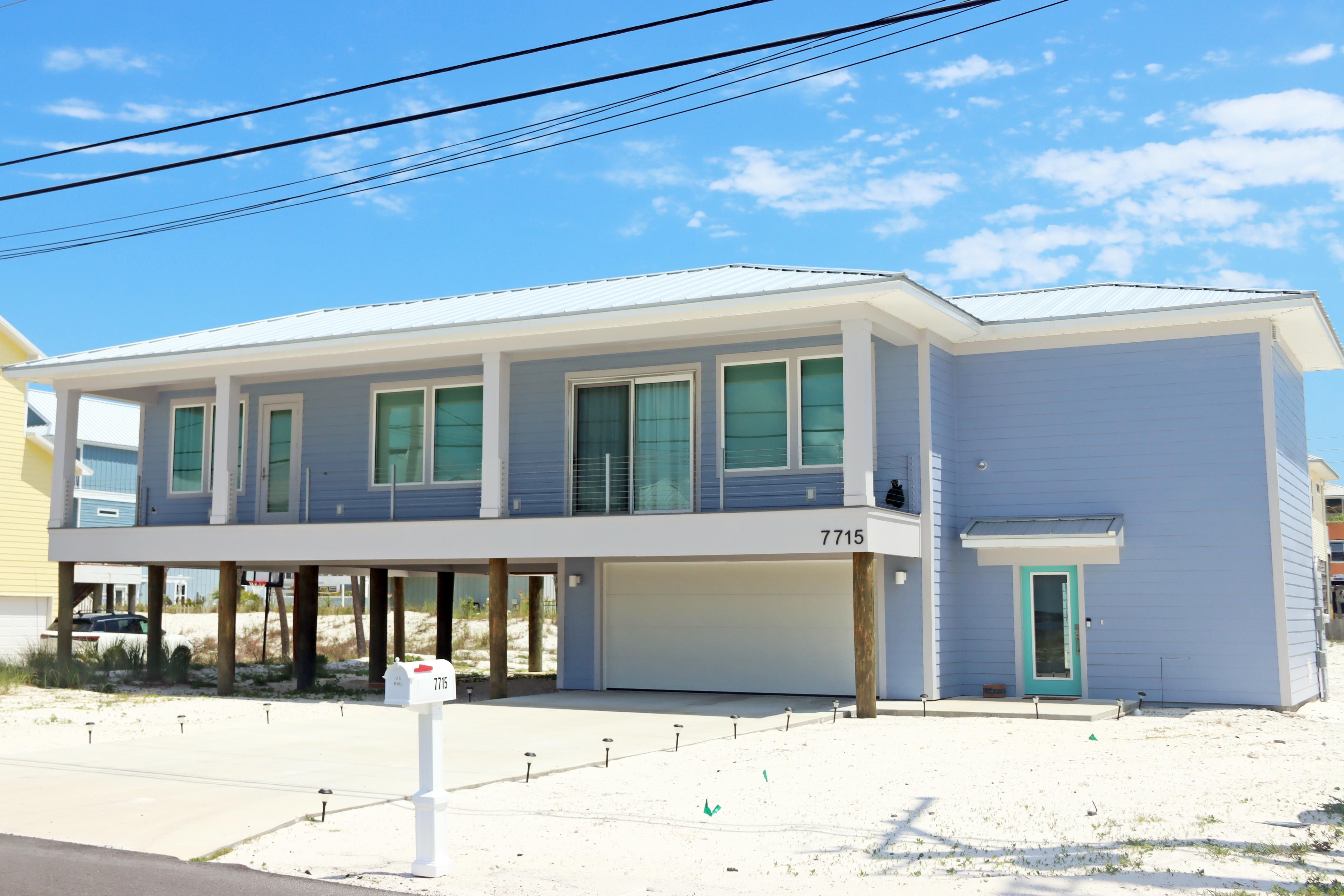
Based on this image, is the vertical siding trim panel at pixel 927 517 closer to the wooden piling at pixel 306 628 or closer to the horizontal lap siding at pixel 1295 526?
the horizontal lap siding at pixel 1295 526

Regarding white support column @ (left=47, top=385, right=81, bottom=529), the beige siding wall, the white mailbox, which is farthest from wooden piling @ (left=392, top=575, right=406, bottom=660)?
the white mailbox

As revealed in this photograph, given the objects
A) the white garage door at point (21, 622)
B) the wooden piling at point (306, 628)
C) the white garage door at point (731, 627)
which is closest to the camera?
the white garage door at point (731, 627)

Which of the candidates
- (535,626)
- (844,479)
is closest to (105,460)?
(535,626)

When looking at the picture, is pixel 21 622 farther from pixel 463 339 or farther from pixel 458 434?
pixel 463 339

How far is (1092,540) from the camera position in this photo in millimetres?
16578

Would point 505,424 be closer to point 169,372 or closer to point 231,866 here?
point 169,372

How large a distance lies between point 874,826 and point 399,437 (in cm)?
1354

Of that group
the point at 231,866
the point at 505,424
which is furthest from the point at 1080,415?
the point at 231,866

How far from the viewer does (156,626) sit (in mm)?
22438

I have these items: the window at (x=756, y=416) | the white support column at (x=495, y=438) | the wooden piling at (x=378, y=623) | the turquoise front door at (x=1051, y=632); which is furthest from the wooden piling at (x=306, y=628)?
the turquoise front door at (x=1051, y=632)

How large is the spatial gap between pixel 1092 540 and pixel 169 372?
1402cm

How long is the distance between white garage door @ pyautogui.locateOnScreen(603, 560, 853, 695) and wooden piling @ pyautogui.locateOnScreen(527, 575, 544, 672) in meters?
8.46

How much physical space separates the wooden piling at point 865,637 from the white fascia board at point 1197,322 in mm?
4133

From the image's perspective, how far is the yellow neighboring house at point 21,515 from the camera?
2775cm
